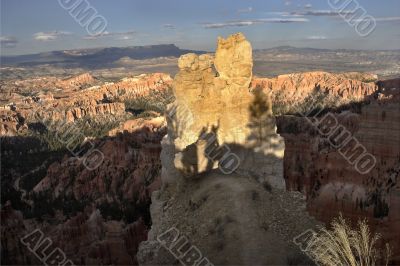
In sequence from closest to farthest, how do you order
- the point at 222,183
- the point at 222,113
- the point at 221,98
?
1. the point at 222,183
2. the point at 222,113
3. the point at 221,98

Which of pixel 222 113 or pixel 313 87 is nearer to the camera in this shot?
pixel 222 113

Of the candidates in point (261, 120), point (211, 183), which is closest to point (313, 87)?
point (261, 120)

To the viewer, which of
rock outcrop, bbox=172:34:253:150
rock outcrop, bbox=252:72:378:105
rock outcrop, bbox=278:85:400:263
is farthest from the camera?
rock outcrop, bbox=252:72:378:105

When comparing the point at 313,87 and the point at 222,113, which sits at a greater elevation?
the point at 222,113

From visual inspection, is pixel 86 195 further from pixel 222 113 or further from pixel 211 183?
pixel 211 183

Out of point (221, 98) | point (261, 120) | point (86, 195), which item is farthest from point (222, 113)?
point (86, 195)

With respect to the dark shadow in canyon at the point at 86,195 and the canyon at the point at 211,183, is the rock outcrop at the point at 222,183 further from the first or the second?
the dark shadow in canyon at the point at 86,195

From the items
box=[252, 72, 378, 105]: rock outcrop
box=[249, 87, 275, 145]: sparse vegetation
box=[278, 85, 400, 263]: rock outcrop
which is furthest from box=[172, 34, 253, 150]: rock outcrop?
box=[252, 72, 378, 105]: rock outcrop

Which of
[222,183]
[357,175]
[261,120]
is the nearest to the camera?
[222,183]

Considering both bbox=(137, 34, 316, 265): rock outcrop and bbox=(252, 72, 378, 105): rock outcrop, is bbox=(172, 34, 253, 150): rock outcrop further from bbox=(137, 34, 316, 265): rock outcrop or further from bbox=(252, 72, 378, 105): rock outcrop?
bbox=(252, 72, 378, 105): rock outcrop

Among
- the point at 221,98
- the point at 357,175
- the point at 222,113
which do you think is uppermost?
the point at 221,98

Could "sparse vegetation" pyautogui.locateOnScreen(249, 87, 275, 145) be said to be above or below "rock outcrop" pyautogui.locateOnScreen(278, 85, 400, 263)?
above

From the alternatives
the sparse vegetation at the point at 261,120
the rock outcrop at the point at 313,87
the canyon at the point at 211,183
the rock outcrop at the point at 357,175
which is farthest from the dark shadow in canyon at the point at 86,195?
the rock outcrop at the point at 313,87
